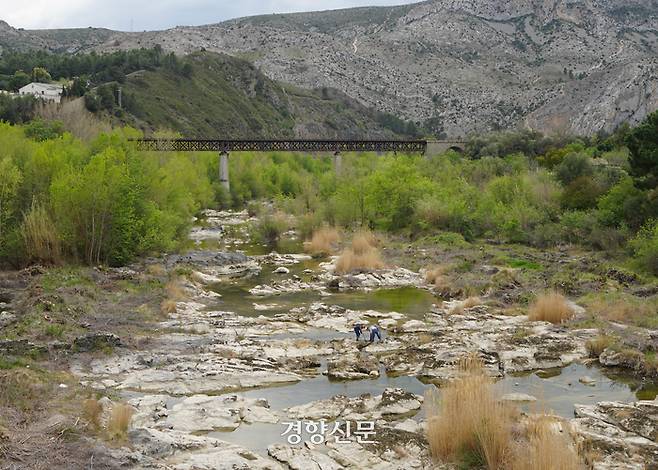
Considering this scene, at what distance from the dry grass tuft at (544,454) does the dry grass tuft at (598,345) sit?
10078 millimetres

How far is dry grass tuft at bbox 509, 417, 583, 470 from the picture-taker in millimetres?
12227

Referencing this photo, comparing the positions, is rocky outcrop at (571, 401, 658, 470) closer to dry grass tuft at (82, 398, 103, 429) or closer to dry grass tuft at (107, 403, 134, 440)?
dry grass tuft at (107, 403, 134, 440)

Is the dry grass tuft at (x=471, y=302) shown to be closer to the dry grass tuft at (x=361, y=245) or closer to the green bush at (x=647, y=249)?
the green bush at (x=647, y=249)

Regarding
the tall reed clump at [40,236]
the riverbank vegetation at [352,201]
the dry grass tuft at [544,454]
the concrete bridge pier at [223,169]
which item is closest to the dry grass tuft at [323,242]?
the riverbank vegetation at [352,201]

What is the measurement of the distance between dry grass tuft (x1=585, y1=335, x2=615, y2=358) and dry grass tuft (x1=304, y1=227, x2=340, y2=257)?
27.0 metres

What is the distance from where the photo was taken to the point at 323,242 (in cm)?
5066

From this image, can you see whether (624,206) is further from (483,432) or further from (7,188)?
(7,188)

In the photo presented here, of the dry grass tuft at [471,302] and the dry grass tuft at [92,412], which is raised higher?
the dry grass tuft at [92,412]

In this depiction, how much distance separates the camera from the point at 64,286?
31.1m

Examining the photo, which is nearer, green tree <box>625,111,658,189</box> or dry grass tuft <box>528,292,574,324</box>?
dry grass tuft <box>528,292,574,324</box>

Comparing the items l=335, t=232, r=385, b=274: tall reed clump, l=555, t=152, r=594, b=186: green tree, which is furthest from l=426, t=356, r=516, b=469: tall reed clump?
l=555, t=152, r=594, b=186: green tree

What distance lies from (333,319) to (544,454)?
1724 cm

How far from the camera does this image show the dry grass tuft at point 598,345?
23.2m

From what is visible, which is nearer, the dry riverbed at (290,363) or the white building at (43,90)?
the dry riverbed at (290,363)
